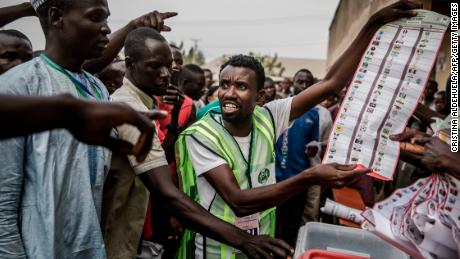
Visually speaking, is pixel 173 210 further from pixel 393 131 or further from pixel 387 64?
pixel 387 64

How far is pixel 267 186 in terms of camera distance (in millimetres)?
1886

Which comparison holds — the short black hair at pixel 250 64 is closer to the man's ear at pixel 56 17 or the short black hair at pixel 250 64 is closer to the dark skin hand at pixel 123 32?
the dark skin hand at pixel 123 32

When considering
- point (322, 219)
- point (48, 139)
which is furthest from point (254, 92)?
point (322, 219)

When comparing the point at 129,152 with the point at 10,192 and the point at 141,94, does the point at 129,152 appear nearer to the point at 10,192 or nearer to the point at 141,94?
the point at 10,192

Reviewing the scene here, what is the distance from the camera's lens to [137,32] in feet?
7.72

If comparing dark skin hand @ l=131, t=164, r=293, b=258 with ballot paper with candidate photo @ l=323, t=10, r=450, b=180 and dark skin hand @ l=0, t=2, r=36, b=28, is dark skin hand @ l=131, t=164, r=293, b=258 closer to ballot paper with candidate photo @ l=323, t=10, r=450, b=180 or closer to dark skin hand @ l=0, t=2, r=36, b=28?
ballot paper with candidate photo @ l=323, t=10, r=450, b=180

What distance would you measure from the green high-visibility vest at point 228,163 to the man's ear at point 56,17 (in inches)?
31.0

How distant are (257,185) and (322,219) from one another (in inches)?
144

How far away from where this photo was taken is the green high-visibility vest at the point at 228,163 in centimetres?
204

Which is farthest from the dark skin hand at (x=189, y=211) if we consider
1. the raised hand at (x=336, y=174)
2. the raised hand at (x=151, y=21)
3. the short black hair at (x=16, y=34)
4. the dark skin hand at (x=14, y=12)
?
the dark skin hand at (x=14, y=12)

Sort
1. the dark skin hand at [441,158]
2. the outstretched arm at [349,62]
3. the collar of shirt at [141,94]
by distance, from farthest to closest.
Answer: the collar of shirt at [141,94] → the outstretched arm at [349,62] → the dark skin hand at [441,158]

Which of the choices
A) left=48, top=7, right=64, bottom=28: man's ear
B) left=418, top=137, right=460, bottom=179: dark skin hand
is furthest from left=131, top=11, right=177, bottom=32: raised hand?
left=418, top=137, right=460, bottom=179: dark skin hand

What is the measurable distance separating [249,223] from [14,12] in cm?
188

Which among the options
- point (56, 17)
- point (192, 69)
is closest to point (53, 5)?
point (56, 17)
